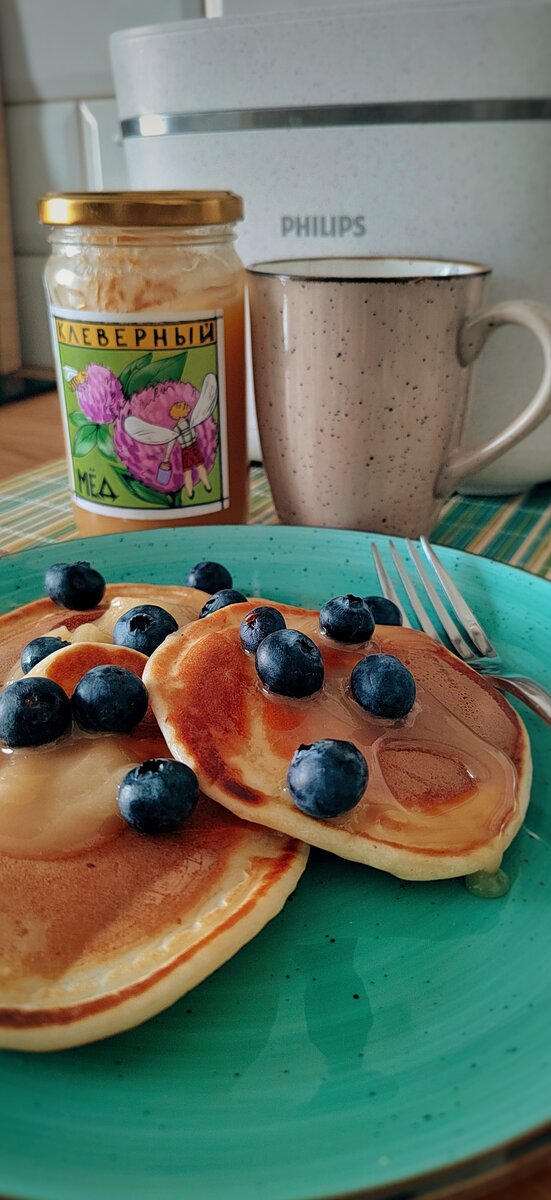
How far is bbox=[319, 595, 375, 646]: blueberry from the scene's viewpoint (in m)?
0.79

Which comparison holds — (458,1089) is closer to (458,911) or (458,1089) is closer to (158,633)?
(458,911)

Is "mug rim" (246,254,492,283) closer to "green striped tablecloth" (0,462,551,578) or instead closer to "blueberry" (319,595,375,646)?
"green striped tablecloth" (0,462,551,578)

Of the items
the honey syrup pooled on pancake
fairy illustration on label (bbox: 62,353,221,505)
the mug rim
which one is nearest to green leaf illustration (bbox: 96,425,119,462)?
fairy illustration on label (bbox: 62,353,221,505)

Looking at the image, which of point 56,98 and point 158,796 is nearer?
point 158,796

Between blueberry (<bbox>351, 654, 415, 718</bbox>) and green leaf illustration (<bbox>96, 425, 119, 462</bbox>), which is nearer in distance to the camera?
blueberry (<bbox>351, 654, 415, 718</bbox>)

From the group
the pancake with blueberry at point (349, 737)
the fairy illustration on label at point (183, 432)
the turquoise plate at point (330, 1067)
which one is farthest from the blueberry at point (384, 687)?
the fairy illustration on label at point (183, 432)

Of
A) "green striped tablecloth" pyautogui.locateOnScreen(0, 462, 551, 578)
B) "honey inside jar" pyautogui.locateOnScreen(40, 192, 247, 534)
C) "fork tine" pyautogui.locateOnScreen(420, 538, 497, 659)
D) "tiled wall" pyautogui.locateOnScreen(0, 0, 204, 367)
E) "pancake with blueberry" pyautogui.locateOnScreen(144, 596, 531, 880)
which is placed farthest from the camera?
"tiled wall" pyautogui.locateOnScreen(0, 0, 204, 367)

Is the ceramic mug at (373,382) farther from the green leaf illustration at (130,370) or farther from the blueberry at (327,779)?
the blueberry at (327,779)

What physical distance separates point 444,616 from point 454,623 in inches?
0.5

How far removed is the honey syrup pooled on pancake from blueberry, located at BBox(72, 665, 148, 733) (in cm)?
2

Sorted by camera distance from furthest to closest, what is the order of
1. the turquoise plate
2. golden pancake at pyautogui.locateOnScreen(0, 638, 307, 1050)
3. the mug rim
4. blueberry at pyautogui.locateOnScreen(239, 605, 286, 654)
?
1. the mug rim
2. blueberry at pyautogui.locateOnScreen(239, 605, 286, 654)
3. golden pancake at pyautogui.locateOnScreen(0, 638, 307, 1050)
4. the turquoise plate

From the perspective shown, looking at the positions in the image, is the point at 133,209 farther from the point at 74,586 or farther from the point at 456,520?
the point at 456,520

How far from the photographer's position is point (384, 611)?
888 mm

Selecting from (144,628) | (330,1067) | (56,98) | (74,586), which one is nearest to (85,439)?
(74,586)
